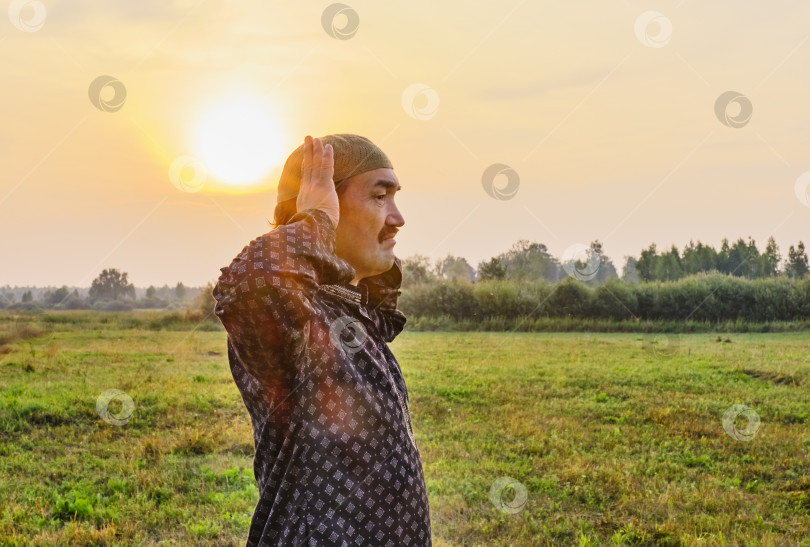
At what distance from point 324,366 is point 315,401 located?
82mm

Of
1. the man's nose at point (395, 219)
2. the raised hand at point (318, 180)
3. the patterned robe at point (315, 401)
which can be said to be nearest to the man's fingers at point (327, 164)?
the raised hand at point (318, 180)

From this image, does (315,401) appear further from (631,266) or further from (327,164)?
(631,266)

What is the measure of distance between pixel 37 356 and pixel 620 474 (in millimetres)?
10178

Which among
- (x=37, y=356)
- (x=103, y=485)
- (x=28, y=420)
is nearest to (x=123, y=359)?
(x=37, y=356)

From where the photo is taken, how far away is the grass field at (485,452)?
220 inches

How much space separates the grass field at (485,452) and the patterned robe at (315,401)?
12.5 feet

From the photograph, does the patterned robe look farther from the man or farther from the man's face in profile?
the man's face in profile

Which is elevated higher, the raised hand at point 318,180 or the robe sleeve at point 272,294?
the raised hand at point 318,180

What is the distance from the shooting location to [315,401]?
1.69 m

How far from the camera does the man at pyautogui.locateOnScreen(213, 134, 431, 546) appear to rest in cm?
154

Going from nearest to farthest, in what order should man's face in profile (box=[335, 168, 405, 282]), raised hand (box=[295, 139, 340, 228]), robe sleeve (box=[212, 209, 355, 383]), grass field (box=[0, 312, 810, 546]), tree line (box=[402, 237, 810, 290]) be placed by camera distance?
robe sleeve (box=[212, 209, 355, 383]) < raised hand (box=[295, 139, 340, 228]) < man's face in profile (box=[335, 168, 405, 282]) < grass field (box=[0, 312, 810, 546]) < tree line (box=[402, 237, 810, 290])

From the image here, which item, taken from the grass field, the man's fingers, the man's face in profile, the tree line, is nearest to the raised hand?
the man's fingers

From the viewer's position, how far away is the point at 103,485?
6258mm

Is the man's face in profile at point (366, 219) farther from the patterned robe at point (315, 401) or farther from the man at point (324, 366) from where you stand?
the patterned robe at point (315, 401)
